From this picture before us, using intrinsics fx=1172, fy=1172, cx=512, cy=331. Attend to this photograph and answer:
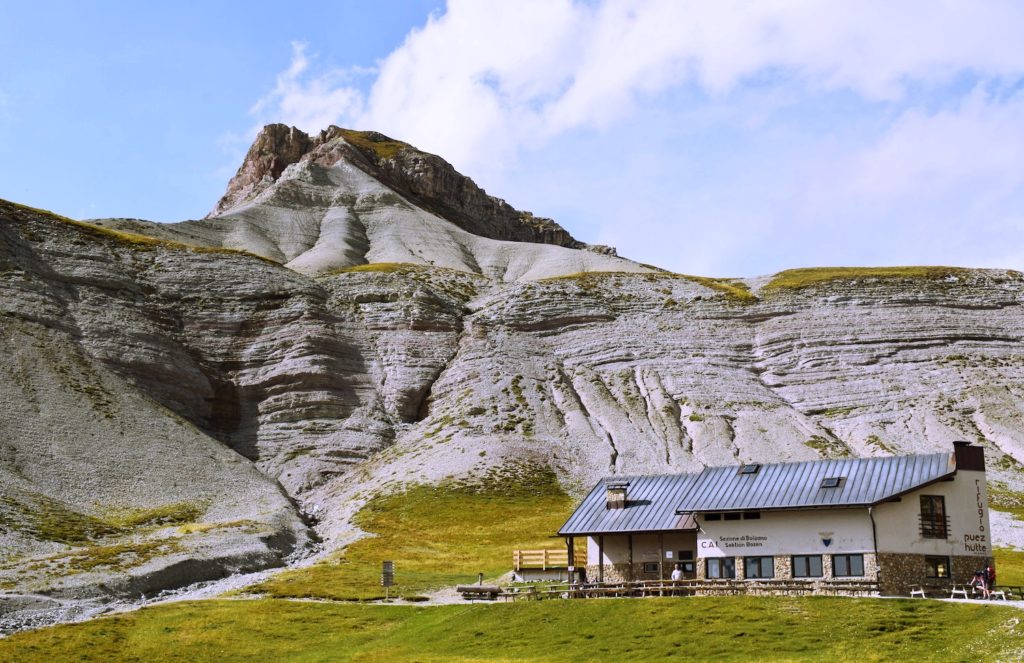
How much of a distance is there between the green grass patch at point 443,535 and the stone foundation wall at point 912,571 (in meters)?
26.9

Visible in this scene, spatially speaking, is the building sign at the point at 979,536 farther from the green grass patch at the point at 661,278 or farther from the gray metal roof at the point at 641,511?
the green grass patch at the point at 661,278

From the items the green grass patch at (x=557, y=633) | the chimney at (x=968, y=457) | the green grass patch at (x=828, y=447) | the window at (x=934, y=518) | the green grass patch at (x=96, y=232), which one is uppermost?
the green grass patch at (x=96, y=232)

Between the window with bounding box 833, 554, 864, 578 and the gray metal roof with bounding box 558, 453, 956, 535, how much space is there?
2.50m

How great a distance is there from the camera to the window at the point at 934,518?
185 ft

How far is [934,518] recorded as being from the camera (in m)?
56.7

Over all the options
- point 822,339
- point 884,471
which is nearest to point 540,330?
point 822,339

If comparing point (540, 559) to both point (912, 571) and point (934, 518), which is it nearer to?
point (912, 571)

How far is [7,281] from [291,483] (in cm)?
3809

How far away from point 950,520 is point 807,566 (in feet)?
24.0

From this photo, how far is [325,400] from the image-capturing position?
427ft

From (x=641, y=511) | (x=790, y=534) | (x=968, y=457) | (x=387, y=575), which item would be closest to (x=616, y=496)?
(x=641, y=511)

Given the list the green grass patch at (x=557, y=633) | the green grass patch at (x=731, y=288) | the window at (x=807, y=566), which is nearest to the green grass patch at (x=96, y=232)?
the green grass patch at (x=731, y=288)

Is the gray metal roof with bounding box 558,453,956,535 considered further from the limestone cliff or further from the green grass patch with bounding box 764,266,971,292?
the green grass patch with bounding box 764,266,971,292

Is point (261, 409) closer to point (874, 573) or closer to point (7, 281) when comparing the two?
point (7, 281)
